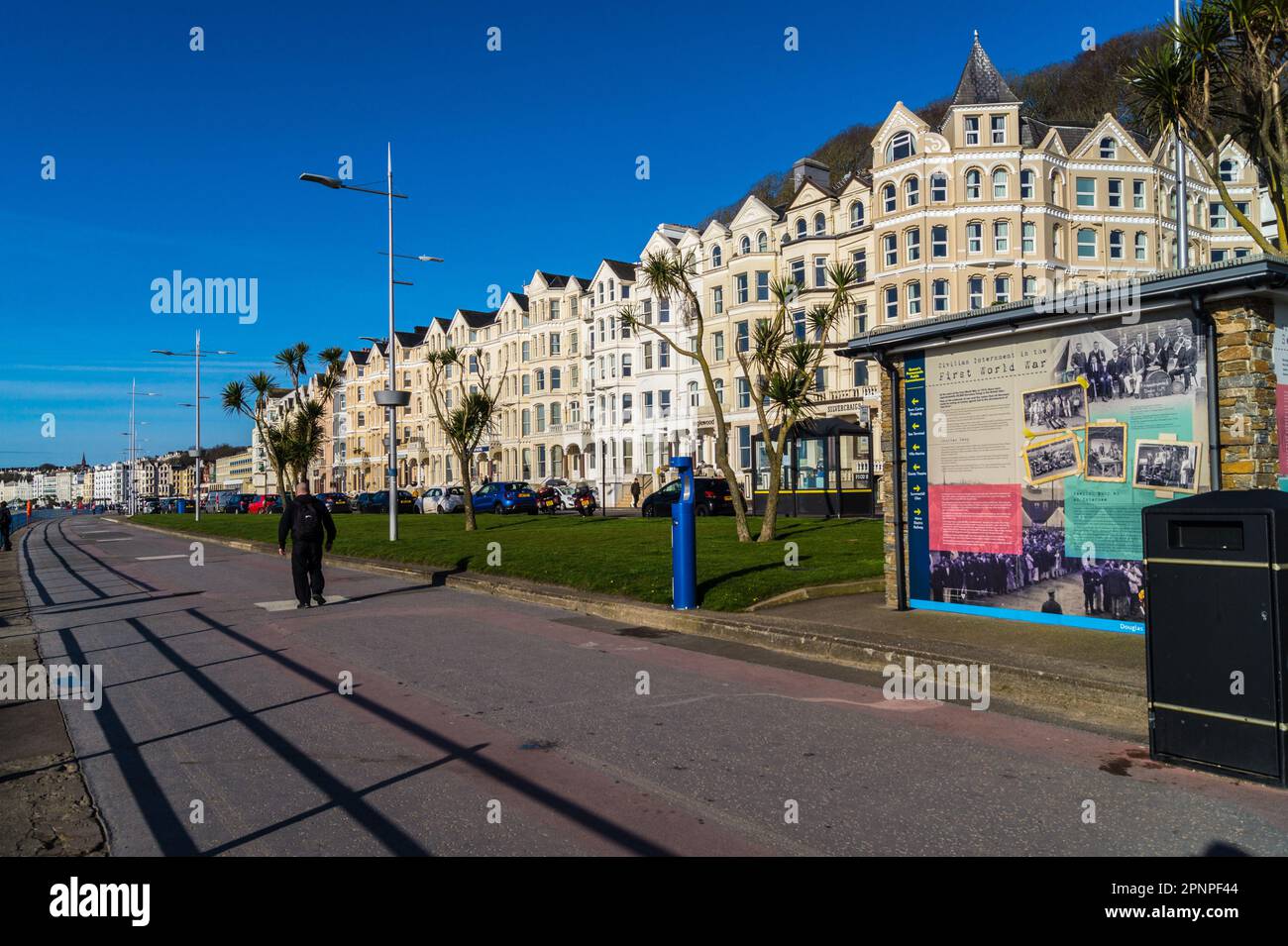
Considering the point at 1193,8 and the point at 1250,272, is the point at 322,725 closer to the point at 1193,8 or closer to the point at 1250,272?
the point at 1250,272

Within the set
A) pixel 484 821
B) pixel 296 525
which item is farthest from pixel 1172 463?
pixel 296 525

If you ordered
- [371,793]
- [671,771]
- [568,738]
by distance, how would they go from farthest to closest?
[568,738]
[671,771]
[371,793]

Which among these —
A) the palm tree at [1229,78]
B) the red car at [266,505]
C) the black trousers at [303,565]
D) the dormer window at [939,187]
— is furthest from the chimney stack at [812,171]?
the black trousers at [303,565]

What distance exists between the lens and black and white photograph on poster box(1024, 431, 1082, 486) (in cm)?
923

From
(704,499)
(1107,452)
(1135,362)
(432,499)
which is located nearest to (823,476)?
(704,499)

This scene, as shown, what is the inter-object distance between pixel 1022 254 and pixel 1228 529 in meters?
42.5

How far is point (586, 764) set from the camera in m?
6.15

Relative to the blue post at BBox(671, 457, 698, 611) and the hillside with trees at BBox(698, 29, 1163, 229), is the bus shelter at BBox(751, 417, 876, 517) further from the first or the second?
the hillside with trees at BBox(698, 29, 1163, 229)

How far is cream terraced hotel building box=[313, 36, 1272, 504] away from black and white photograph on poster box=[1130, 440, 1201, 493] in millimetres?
25591

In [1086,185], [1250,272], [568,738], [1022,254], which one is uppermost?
[1086,185]

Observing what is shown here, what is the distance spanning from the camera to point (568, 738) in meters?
6.78

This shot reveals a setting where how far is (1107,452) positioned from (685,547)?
200 inches

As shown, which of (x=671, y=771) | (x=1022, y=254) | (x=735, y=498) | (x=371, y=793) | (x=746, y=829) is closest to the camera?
(x=746, y=829)

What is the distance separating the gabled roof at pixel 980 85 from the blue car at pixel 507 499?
88.7 feet
